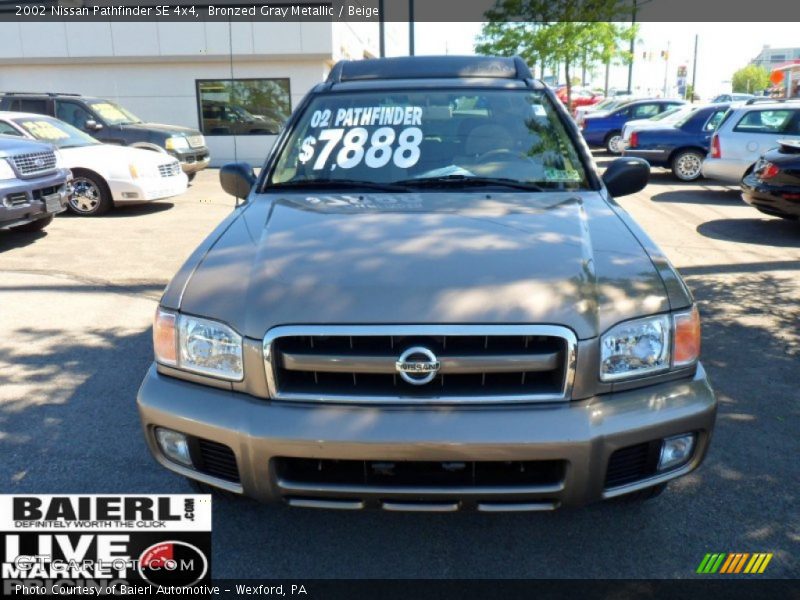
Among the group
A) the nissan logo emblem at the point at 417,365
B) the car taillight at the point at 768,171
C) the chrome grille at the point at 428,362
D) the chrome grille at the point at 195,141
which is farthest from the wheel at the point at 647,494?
the chrome grille at the point at 195,141

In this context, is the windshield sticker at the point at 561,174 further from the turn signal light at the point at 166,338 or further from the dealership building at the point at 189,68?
the dealership building at the point at 189,68

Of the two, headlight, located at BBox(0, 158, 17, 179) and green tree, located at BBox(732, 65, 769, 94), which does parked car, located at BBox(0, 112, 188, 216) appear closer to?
headlight, located at BBox(0, 158, 17, 179)

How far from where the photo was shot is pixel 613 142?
19.4 metres

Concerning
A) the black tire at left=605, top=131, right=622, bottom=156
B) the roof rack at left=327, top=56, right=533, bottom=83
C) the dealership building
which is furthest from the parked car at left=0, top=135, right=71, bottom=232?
the black tire at left=605, top=131, right=622, bottom=156

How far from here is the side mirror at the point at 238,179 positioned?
4121mm

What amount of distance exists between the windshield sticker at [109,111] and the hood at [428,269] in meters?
11.9

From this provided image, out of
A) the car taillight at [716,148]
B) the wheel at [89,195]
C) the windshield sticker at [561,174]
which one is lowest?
the wheel at [89,195]

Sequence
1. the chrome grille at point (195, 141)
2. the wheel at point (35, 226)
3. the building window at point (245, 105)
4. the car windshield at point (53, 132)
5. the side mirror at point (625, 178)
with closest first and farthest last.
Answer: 1. the side mirror at point (625, 178)
2. the wheel at point (35, 226)
3. the car windshield at point (53, 132)
4. the chrome grille at point (195, 141)
5. the building window at point (245, 105)

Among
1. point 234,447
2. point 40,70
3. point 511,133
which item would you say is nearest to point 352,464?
point 234,447

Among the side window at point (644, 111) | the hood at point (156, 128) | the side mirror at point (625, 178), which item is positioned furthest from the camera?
the side window at point (644, 111)

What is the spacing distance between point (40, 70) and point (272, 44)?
243 inches

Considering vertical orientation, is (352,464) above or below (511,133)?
below

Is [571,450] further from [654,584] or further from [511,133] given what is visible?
[511,133]

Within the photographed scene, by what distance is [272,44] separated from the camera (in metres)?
17.4
